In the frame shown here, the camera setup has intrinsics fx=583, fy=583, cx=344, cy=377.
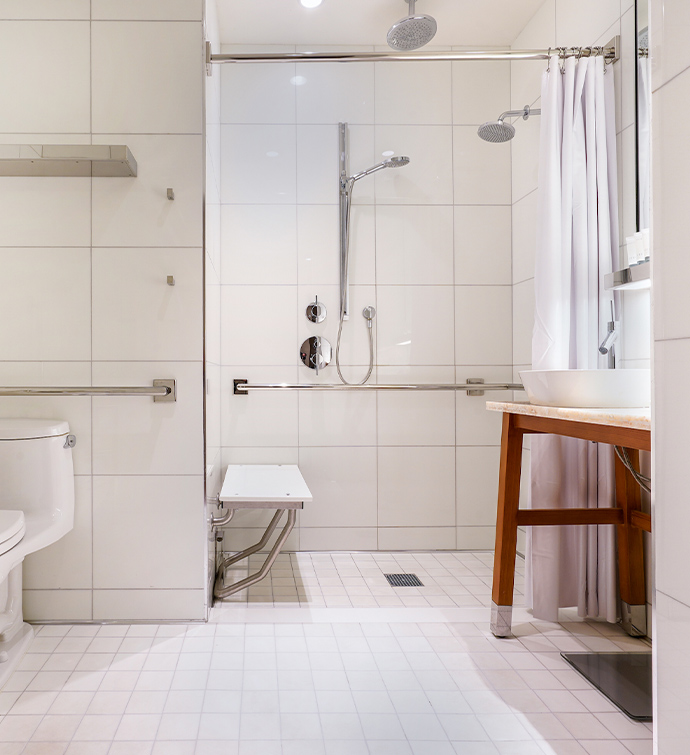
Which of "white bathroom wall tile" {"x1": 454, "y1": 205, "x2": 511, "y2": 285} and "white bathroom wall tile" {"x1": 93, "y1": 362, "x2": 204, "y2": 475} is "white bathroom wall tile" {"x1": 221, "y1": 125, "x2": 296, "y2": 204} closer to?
"white bathroom wall tile" {"x1": 454, "y1": 205, "x2": 511, "y2": 285}

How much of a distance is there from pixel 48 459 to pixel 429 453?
1646mm

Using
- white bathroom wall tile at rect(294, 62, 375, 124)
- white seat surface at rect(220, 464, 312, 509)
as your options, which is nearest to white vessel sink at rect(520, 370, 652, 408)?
white seat surface at rect(220, 464, 312, 509)

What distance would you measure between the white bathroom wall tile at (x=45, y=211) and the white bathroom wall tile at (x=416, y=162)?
4.46 ft

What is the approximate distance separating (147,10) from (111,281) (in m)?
0.89

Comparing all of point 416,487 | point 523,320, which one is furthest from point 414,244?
point 416,487

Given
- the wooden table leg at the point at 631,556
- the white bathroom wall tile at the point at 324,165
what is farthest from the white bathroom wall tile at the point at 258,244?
the wooden table leg at the point at 631,556

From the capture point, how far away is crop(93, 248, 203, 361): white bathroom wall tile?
1905mm

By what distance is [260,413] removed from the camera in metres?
2.71

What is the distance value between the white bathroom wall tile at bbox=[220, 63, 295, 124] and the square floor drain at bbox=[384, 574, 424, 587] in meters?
2.09

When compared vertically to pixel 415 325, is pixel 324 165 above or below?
above

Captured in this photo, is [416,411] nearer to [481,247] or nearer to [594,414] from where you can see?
[481,247]

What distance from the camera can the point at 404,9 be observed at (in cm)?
250

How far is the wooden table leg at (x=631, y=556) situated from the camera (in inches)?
71.1

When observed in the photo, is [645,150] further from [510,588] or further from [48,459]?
[48,459]
